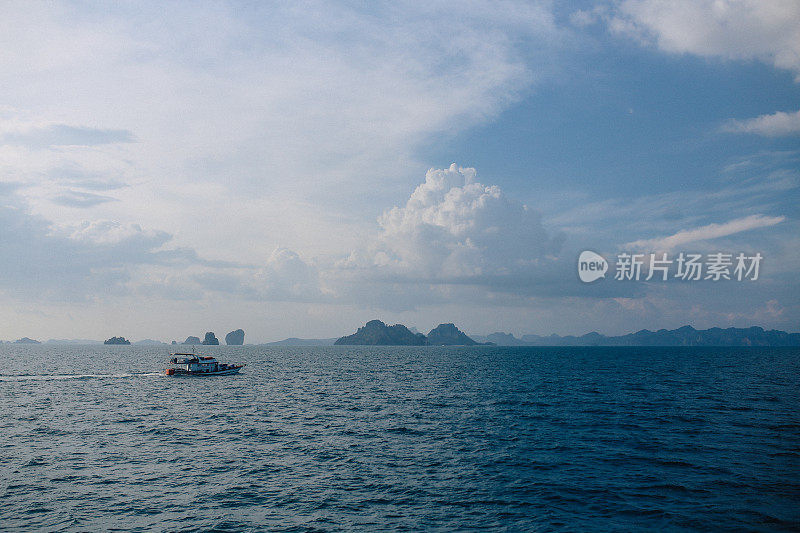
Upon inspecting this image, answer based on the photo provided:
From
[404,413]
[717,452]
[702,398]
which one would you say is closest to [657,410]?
[702,398]

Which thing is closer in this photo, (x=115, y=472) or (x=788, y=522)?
(x=788, y=522)

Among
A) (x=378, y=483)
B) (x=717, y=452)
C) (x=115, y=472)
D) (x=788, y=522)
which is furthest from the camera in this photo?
(x=717, y=452)

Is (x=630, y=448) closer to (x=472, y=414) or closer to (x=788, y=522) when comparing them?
(x=788, y=522)

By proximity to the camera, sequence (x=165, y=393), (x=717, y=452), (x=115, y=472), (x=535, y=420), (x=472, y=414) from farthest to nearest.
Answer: (x=165, y=393), (x=472, y=414), (x=535, y=420), (x=717, y=452), (x=115, y=472)

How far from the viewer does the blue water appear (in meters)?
28.3

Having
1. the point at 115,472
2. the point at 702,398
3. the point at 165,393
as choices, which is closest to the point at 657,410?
the point at 702,398

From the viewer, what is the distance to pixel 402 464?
39031 mm

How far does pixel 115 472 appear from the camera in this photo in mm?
37188

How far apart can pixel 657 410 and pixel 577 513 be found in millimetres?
45375

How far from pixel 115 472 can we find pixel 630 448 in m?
46.6

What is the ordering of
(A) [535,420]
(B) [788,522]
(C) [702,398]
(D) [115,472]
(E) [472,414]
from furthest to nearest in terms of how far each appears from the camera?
(C) [702,398] < (E) [472,414] < (A) [535,420] < (D) [115,472] < (B) [788,522]

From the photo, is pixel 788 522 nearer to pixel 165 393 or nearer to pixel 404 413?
pixel 404 413

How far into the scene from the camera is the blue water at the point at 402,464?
2833 centimetres

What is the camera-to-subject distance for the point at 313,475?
36438 millimetres
